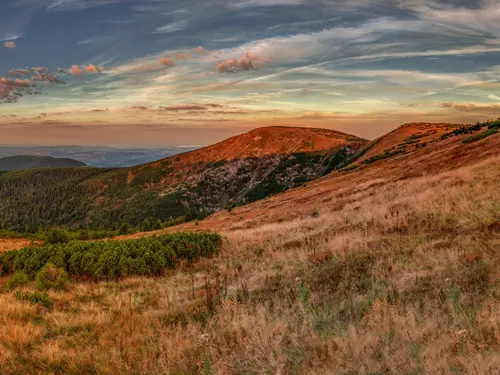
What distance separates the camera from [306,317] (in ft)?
19.7

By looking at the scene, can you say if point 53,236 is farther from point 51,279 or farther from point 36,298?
point 36,298

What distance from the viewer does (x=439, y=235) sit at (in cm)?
1045

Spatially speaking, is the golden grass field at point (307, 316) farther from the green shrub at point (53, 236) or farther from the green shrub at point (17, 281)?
the green shrub at point (53, 236)

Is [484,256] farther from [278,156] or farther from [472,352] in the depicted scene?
[278,156]

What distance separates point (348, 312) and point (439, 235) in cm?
608

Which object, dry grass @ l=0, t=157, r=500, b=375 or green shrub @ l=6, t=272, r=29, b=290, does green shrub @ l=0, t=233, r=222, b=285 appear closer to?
green shrub @ l=6, t=272, r=29, b=290

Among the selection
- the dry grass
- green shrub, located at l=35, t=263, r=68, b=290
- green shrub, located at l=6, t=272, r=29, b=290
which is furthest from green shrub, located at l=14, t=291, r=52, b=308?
green shrub, located at l=6, t=272, r=29, b=290

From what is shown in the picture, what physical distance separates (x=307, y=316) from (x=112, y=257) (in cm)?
1053

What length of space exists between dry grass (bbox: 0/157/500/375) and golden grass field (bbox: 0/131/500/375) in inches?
0.9

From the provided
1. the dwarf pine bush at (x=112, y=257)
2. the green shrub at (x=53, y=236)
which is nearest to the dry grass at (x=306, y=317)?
the dwarf pine bush at (x=112, y=257)

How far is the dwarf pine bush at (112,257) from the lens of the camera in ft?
44.8

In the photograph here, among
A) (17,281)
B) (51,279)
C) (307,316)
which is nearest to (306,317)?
(307,316)

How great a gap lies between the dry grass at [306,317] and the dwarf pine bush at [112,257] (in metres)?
1.90

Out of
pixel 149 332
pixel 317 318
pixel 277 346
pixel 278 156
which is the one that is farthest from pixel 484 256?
pixel 278 156
